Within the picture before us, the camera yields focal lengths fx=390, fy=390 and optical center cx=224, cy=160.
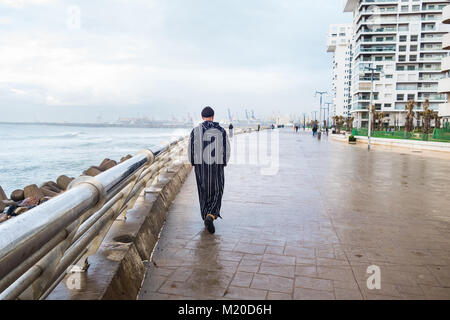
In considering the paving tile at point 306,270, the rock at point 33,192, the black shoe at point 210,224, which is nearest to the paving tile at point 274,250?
the paving tile at point 306,270

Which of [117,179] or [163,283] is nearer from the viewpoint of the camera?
[117,179]

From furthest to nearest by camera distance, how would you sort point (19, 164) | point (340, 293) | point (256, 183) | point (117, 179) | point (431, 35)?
1. point (431, 35)
2. point (19, 164)
3. point (256, 183)
4. point (340, 293)
5. point (117, 179)

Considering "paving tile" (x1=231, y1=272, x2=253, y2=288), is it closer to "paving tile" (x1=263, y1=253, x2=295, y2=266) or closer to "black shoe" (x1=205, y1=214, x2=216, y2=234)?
"paving tile" (x1=263, y1=253, x2=295, y2=266)

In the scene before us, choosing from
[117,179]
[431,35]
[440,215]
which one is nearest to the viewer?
[117,179]

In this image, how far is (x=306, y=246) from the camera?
4.62 metres

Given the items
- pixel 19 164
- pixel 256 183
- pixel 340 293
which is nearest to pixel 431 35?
pixel 19 164

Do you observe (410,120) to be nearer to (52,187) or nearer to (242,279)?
(52,187)

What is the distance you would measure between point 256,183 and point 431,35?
89.5 metres

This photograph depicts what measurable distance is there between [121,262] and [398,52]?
308ft

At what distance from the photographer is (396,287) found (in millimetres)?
3465

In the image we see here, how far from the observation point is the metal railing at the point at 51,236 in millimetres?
1439

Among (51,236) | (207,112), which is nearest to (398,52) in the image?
(207,112)

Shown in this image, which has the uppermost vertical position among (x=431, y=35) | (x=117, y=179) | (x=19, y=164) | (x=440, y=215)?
(x=431, y=35)
